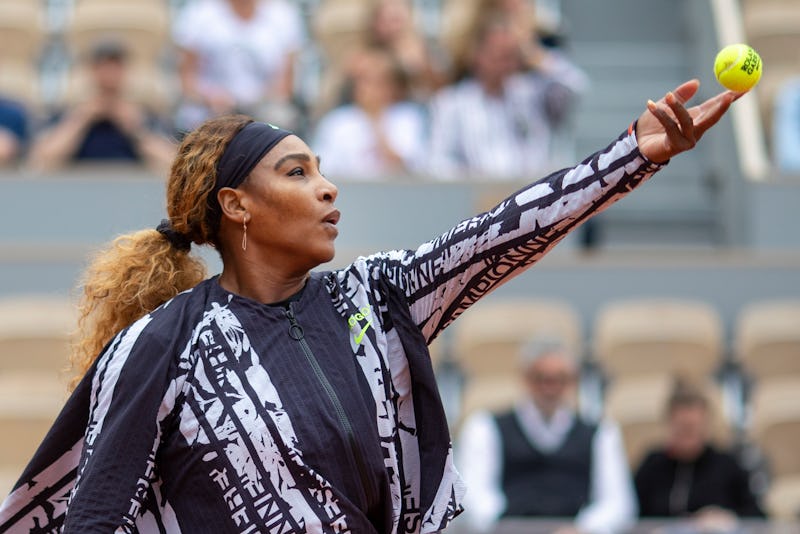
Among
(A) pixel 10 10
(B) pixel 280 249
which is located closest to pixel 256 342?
(B) pixel 280 249

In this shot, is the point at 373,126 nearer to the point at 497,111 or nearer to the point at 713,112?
the point at 497,111

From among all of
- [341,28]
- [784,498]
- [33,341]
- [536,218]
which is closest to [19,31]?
[341,28]

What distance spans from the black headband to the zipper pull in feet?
0.82

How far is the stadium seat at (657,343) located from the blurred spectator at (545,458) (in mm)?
974

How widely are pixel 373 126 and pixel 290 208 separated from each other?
535 centimetres

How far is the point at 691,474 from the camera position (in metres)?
6.22

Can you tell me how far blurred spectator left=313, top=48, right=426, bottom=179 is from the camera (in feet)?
26.5

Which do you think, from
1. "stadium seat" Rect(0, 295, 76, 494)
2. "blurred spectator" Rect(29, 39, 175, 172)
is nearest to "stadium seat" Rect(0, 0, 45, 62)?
"blurred spectator" Rect(29, 39, 175, 172)

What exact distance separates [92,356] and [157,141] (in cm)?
523

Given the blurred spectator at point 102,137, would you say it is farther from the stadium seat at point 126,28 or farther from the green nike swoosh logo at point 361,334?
the green nike swoosh logo at point 361,334

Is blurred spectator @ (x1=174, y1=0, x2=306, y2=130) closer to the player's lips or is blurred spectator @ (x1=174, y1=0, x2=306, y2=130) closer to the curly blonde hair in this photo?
the curly blonde hair

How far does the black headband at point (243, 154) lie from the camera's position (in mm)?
2789

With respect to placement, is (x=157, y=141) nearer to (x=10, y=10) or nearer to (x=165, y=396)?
(x=10, y=10)

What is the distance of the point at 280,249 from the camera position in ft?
9.13
